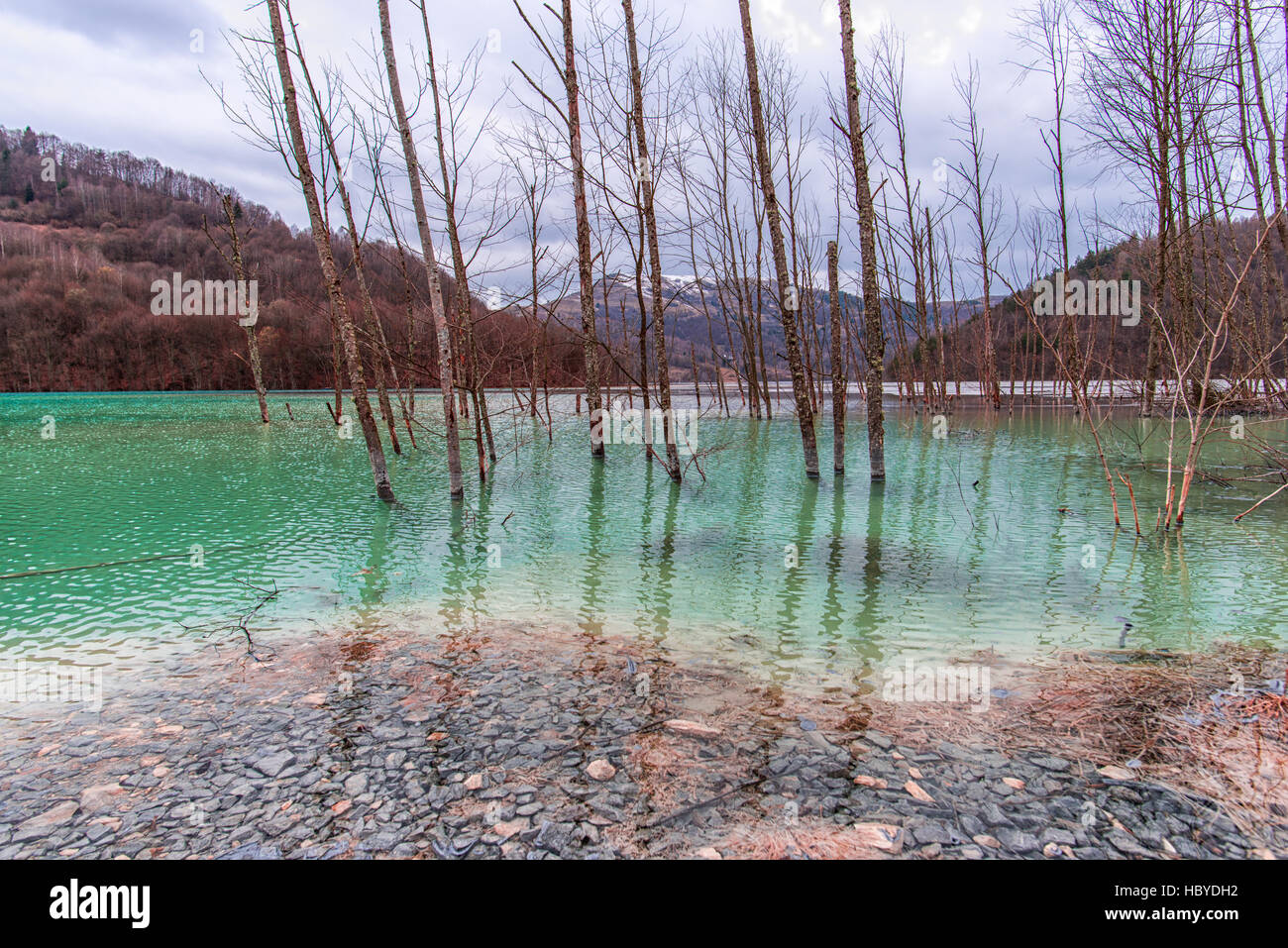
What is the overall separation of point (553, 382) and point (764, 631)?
48.3m

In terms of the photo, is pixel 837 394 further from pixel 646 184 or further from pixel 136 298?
pixel 136 298

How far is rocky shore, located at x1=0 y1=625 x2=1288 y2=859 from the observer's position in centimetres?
236

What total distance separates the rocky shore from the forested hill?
34.3 metres

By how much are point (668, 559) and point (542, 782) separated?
4331mm

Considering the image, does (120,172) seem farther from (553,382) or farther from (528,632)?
(528,632)

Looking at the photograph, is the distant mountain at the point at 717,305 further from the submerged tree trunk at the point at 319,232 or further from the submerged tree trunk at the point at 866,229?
the submerged tree trunk at the point at 319,232

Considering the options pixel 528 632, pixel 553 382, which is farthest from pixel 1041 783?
pixel 553 382

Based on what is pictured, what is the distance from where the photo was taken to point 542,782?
2.77 metres

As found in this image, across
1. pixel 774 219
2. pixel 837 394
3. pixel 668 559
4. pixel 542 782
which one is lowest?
pixel 542 782

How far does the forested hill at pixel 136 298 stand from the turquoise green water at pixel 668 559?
89.1ft

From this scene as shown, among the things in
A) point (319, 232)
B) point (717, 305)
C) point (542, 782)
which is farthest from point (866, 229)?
point (717, 305)

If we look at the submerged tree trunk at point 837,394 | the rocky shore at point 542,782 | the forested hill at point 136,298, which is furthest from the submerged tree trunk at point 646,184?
the forested hill at point 136,298

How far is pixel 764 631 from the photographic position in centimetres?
481

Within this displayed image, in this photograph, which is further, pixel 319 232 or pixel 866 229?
pixel 866 229
